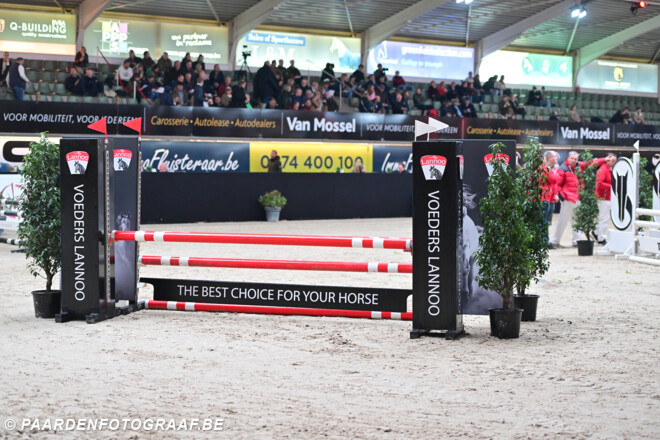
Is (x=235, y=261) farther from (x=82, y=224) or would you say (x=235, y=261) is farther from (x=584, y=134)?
(x=584, y=134)

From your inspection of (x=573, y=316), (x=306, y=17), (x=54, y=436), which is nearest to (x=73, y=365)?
(x=54, y=436)

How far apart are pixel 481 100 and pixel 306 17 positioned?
6815mm

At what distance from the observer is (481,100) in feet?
99.1

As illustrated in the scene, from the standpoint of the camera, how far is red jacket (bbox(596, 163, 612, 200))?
15.0 m

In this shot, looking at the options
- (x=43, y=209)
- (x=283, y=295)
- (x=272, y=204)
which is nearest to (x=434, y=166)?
(x=283, y=295)

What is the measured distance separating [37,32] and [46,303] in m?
19.4

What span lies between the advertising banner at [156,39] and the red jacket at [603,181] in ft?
52.5

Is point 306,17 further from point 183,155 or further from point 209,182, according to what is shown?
point 209,182

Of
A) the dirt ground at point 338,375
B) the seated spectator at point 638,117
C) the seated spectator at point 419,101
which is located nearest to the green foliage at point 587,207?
the dirt ground at point 338,375

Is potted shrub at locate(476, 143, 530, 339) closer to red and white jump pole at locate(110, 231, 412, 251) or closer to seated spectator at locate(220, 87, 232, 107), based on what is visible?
red and white jump pole at locate(110, 231, 412, 251)

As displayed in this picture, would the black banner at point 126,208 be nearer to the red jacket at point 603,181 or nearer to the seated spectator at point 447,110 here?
the red jacket at point 603,181

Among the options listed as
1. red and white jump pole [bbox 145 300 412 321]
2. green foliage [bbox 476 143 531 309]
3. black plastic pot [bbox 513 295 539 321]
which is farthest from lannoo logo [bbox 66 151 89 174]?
black plastic pot [bbox 513 295 539 321]

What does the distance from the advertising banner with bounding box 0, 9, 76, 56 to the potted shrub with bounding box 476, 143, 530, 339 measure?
21.1 m

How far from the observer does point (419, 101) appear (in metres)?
28.5
